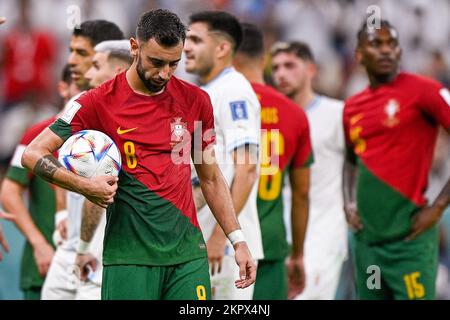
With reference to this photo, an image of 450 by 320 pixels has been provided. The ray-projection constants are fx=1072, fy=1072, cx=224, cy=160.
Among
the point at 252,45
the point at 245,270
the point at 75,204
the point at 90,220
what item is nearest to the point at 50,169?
the point at 245,270

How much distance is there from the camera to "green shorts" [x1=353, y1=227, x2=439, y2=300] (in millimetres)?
8172

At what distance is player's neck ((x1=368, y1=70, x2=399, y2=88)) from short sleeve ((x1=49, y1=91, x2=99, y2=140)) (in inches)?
132

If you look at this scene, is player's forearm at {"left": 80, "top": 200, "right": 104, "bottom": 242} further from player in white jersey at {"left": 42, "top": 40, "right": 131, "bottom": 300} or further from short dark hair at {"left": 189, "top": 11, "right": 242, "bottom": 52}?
short dark hair at {"left": 189, "top": 11, "right": 242, "bottom": 52}

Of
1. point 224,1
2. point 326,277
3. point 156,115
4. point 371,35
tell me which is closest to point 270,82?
point 224,1

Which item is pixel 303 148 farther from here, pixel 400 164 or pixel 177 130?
pixel 177 130

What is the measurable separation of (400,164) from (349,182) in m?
0.66

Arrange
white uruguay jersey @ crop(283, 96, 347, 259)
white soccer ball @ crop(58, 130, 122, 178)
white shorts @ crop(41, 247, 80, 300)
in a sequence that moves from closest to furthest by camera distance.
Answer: white soccer ball @ crop(58, 130, 122, 178) → white shorts @ crop(41, 247, 80, 300) → white uruguay jersey @ crop(283, 96, 347, 259)

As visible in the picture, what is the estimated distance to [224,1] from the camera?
14.6m

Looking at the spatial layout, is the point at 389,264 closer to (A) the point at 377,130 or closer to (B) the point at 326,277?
(A) the point at 377,130

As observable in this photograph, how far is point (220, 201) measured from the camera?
6.14m

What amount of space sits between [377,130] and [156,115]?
295 cm

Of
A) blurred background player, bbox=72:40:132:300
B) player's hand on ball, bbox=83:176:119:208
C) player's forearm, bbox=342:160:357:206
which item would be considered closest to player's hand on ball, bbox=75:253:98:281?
blurred background player, bbox=72:40:132:300

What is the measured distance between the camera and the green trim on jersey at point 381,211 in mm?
8227

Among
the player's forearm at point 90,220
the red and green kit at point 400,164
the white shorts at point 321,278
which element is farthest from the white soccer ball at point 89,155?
the white shorts at point 321,278
